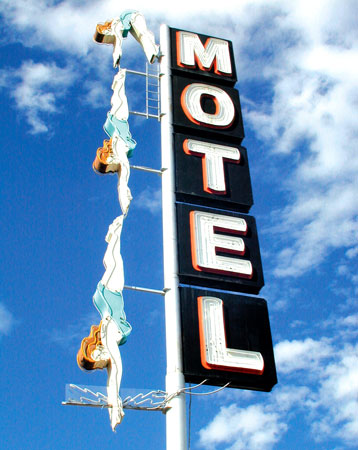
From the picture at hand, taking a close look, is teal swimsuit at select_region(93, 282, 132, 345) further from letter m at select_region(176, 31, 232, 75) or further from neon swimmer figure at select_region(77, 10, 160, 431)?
letter m at select_region(176, 31, 232, 75)

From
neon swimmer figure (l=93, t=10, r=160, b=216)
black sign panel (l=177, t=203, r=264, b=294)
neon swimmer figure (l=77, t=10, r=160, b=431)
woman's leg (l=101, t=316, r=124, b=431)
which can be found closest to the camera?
woman's leg (l=101, t=316, r=124, b=431)

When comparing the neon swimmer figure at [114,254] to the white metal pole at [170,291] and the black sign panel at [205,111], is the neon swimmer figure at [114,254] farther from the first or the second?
the black sign panel at [205,111]

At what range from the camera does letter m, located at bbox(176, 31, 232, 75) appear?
51.9 feet

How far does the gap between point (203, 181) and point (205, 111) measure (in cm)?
222

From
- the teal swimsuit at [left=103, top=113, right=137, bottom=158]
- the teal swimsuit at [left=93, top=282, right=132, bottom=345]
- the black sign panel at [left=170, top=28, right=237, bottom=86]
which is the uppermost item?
the black sign panel at [left=170, top=28, right=237, bottom=86]

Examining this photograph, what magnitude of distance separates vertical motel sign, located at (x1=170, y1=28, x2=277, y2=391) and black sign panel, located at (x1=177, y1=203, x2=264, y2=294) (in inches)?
0.7

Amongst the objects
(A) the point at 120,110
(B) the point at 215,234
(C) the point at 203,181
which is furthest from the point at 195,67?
(B) the point at 215,234

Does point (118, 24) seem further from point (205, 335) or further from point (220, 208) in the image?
point (205, 335)

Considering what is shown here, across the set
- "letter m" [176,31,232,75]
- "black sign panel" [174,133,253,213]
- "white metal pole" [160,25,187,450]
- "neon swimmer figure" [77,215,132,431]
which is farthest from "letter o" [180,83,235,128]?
"neon swimmer figure" [77,215,132,431]

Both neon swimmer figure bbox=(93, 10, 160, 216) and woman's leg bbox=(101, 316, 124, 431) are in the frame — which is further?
neon swimmer figure bbox=(93, 10, 160, 216)

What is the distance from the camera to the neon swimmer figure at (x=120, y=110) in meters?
13.0

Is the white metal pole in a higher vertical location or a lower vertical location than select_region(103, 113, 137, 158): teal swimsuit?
lower

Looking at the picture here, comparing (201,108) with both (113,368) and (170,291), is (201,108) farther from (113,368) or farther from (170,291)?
(113,368)

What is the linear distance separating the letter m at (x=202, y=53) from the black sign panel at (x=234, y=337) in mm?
6269
